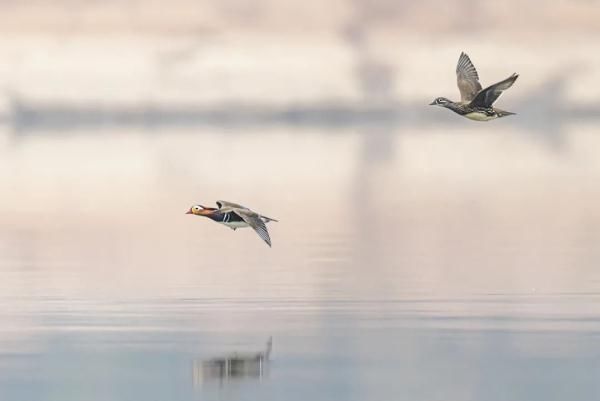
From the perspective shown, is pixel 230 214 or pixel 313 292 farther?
pixel 313 292

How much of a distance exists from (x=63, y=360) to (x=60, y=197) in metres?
23.0

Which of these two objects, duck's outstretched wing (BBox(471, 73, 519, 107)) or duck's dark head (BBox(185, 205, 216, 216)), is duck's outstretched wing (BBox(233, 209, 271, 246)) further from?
duck's outstretched wing (BBox(471, 73, 519, 107))

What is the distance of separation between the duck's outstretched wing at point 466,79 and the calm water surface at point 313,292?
1.92 metres

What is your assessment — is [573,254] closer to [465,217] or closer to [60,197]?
[465,217]

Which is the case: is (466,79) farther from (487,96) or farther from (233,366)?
(233,366)

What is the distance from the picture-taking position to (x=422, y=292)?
20781mm

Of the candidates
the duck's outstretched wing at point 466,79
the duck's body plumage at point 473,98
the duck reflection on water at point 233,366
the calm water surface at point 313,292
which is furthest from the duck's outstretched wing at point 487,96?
the duck reflection on water at point 233,366

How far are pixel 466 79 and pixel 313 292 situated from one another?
4140 mm

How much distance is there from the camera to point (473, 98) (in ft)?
77.3

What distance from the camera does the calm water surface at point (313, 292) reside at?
619 inches

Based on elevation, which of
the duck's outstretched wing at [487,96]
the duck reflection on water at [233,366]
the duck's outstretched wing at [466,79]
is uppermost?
the duck's outstretched wing at [466,79]

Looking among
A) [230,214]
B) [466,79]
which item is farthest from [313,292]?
[466,79]

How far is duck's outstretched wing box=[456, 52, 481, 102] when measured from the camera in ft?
78.4

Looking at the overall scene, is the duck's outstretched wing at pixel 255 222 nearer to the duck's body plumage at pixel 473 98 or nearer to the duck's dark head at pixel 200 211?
the duck's dark head at pixel 200 211
